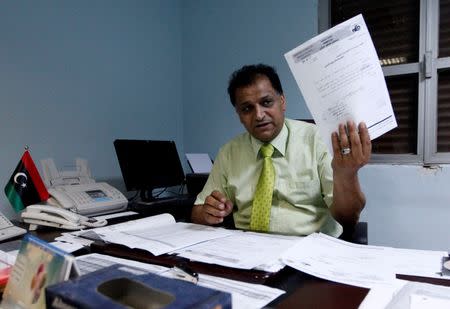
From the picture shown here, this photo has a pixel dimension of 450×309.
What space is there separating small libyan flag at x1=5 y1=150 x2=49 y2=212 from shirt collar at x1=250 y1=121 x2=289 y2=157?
35.1 inches

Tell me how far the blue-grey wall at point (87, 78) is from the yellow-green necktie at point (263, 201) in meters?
1.12

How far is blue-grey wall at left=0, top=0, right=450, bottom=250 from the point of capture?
1651 millimetres

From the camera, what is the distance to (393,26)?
195cm

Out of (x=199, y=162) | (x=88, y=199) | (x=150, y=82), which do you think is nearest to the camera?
(x=88, y=199)

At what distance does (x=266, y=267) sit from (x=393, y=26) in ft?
6.00

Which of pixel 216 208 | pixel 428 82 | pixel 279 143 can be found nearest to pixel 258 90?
pixel 279 143

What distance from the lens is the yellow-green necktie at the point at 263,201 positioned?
1.23 meters

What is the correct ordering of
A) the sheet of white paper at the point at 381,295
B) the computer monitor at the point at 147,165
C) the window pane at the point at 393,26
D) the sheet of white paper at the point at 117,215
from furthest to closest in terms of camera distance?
1. the window pane at the point at 393,26
2. the computer monitor at the point at 147,165
3. the sheet of white paper at the point at 117,215
4. the sheet of white paper at the point at 381,295

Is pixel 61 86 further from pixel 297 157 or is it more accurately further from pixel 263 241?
pixel 263 241

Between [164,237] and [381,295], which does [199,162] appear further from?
[381,295]

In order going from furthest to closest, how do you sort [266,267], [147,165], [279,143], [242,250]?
[147,165], [279,143], [242,250], [266,267]

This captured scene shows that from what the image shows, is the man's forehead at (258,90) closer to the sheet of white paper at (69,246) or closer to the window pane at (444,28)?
the sheet of white paper at (69,246)

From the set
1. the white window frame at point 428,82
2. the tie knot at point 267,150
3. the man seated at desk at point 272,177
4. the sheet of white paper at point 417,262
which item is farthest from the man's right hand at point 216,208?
the white window frame at point 428,82

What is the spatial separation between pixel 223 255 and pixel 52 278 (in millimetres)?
392
